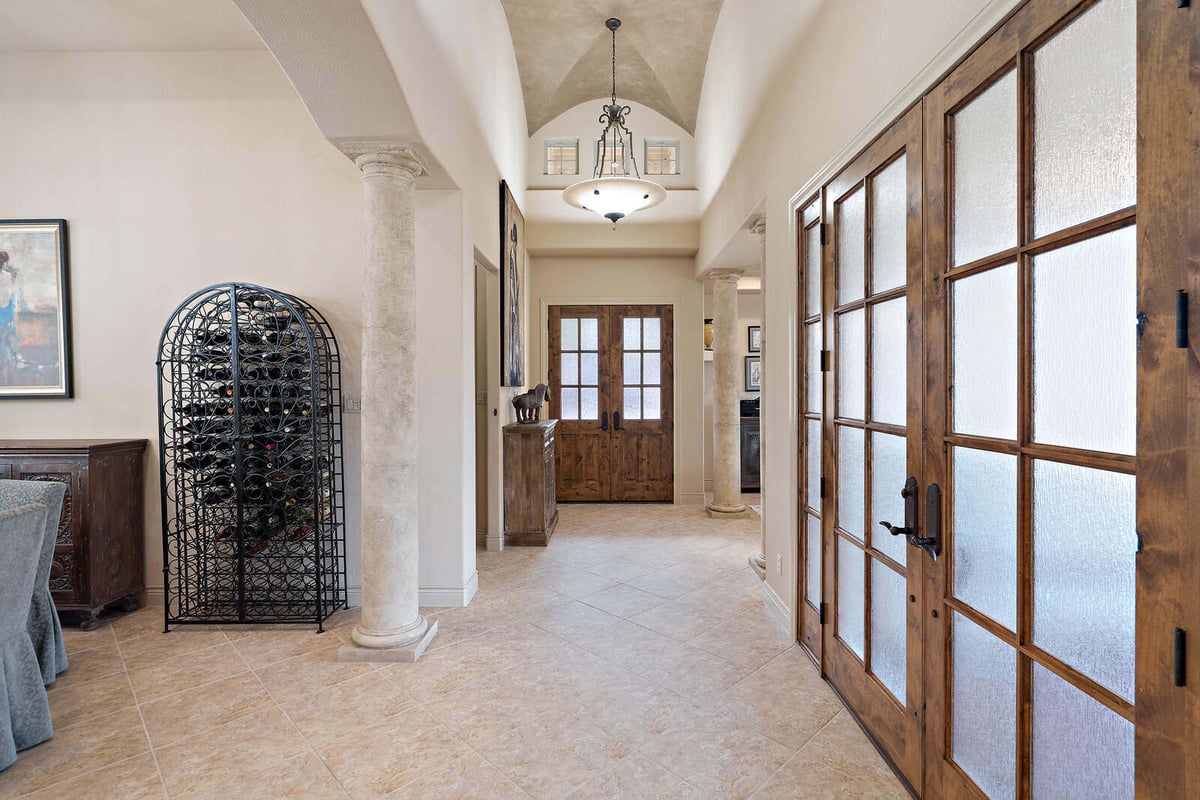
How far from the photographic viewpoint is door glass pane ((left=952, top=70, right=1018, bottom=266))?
59.7 inches

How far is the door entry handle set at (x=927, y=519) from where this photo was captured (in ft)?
5.94

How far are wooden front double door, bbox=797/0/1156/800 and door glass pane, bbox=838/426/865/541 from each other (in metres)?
0.02

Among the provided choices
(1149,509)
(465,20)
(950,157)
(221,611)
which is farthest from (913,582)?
(465,20)

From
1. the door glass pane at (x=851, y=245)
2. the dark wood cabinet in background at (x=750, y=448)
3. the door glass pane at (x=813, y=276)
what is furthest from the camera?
the dark wood cabinet in background at (x=750, y=448)

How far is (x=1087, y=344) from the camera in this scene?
4.21 feet

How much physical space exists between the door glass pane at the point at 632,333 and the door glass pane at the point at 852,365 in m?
4.39

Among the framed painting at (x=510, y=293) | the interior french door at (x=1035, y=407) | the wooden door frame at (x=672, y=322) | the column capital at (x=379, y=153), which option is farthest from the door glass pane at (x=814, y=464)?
the wooden door frame at (x=672, y=322)

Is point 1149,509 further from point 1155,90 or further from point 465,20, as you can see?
point 465,20

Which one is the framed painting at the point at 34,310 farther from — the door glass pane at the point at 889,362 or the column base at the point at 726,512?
the column base at the point at 726,512

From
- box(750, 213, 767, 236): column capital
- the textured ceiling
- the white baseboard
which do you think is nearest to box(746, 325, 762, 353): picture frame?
the textured ceiling

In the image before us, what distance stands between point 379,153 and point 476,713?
266 cm

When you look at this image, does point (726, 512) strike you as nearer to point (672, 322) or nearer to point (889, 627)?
point (672, 322)

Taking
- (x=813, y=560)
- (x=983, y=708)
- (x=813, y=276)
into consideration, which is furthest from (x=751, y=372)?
(x=983, y=708)

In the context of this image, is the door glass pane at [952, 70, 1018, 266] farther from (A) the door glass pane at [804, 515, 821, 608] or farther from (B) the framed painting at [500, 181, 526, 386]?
(B) the framed painting at [500, 181, 526, 386]
